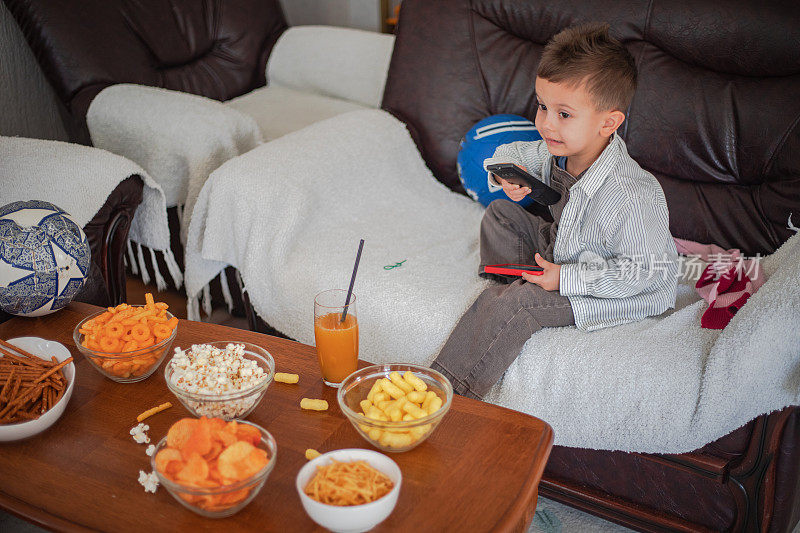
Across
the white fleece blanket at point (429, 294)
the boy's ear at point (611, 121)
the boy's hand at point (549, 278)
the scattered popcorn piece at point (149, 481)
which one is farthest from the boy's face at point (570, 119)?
the scattered popcorn piece at point (149, 481)

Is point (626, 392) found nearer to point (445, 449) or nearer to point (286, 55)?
point (445, 449)

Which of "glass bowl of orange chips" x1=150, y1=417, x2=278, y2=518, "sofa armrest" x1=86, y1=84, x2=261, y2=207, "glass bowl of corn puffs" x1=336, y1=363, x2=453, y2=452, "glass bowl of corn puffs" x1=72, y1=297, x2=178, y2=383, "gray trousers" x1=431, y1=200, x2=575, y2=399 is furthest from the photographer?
"sofa armrest" x1=86, y1=84, x2=261, y2=207

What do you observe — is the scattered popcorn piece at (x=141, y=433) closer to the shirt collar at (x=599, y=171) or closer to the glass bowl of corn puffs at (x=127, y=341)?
the glass bowl of corn puffs at (x=127, y=341)

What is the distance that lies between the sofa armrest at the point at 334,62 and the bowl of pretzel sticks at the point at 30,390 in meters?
1.57

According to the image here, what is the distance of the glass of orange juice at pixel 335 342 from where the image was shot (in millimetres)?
1087

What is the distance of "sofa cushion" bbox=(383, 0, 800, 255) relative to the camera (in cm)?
154

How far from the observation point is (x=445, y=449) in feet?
3.13

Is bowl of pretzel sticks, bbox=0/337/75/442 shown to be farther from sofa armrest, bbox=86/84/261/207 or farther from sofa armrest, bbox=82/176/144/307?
sofa armrest, bbox=86/84/261/207

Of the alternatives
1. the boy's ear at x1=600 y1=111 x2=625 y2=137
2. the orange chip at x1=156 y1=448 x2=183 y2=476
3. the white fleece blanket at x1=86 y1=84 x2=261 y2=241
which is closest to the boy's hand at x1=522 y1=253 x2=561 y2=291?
the boy's ear at x1=600 y1=111 x2=625 y2=137

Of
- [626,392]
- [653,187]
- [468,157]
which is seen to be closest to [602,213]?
[653,187]

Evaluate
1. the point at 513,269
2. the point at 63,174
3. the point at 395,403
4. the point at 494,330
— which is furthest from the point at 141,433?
the point at 63,174

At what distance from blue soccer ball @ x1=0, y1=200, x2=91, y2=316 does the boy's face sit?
979mm

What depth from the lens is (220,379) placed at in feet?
3.31

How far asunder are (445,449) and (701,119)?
111cm
